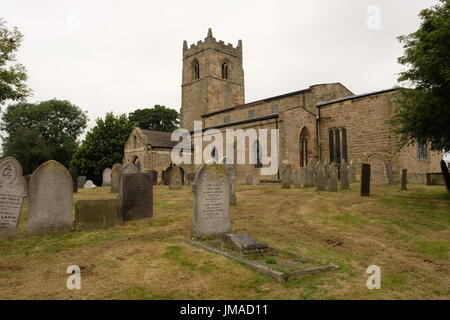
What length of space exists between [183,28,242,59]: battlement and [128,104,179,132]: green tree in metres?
11.3

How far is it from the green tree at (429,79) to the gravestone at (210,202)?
755 cm

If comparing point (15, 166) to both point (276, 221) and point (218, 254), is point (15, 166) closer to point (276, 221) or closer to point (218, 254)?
point (218, 254)

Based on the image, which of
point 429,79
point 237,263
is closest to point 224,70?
point 429,79

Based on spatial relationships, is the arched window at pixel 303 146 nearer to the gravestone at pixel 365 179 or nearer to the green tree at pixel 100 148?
the gravestone at pixel 365 179

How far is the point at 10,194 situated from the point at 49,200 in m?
1.01

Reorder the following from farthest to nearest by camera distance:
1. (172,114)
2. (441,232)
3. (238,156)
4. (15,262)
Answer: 1. (172,114)
2. (238,156)
3. (441,232)
4. (15,262)

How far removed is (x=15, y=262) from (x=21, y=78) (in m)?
13.2

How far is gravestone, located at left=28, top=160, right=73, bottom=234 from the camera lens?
22.4 feet

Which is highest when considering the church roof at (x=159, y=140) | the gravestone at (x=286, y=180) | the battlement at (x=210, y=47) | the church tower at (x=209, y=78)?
the battlement at (x=210, y=47)

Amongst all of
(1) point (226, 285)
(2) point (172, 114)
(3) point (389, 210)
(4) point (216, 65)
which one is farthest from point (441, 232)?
(2) point (172, 114)

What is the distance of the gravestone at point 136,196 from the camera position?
8.59 metres

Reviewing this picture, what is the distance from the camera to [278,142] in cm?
2438

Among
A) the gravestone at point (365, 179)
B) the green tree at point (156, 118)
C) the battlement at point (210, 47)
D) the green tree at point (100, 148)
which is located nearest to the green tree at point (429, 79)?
the gravestone at point (365, 179)

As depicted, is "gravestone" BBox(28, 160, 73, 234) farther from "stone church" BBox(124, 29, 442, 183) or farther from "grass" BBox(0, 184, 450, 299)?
"stone church" BBox(124, 29, 442, 183)
